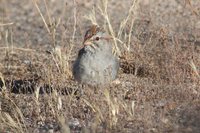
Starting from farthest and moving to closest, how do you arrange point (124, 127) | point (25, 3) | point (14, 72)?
point (25, 3) < point (14, 72) < point (124, 127)

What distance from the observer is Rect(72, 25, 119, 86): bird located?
8.98m

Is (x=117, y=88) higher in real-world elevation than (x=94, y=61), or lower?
lower

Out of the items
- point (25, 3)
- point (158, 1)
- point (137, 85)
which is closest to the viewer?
point (137, 85)

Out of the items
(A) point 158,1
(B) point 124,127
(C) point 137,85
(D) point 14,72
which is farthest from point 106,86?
(A) point 158,1

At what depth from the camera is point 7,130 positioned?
26.6ft

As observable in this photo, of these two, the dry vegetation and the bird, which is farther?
the bird

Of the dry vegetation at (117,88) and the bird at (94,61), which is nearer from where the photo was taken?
the dry vegetation at (117,88)

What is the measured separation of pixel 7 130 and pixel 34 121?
413 millimetres

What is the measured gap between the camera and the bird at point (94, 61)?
29.5 feet

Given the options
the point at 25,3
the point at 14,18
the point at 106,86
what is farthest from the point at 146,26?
the point at 25,3

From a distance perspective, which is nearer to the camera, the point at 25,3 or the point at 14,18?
the point at 14,18

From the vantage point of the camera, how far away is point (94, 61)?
9.15 meters

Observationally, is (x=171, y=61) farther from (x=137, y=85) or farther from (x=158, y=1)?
(x=158, y=1)

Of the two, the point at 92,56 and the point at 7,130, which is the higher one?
the point at 92,56
